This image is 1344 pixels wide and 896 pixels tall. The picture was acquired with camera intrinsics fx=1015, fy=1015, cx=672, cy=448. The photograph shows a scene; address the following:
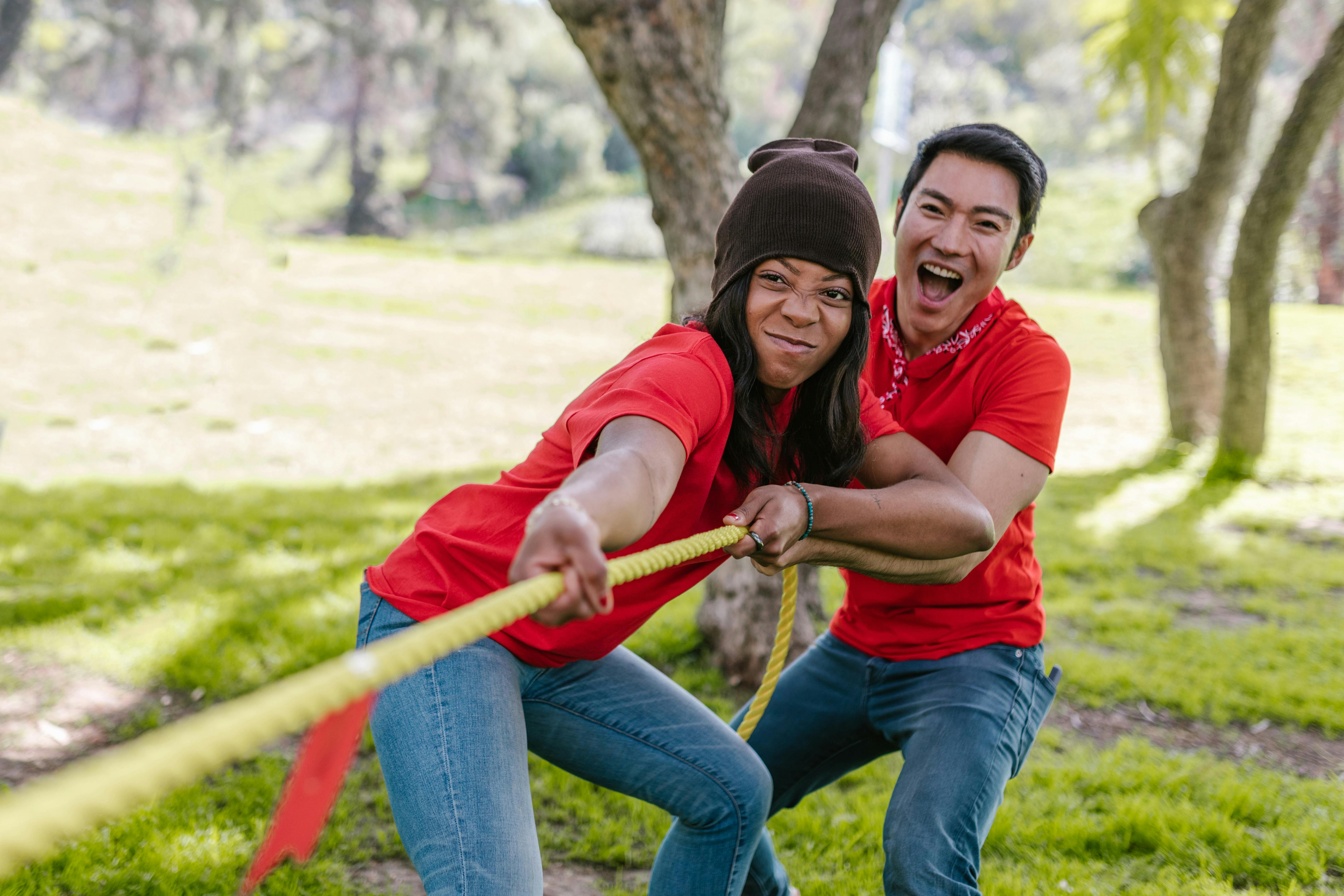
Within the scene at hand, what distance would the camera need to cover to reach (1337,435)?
11.0 metres

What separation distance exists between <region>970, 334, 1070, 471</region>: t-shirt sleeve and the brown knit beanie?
1.65 ft

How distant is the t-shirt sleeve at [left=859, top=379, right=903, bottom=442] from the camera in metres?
2.38

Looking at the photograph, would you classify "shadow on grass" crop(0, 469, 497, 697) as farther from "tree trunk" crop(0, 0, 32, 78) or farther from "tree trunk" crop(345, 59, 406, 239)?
"tree trunk" crop(345, 59, 406, 239)

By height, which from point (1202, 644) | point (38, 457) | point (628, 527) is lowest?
point (38, 457)

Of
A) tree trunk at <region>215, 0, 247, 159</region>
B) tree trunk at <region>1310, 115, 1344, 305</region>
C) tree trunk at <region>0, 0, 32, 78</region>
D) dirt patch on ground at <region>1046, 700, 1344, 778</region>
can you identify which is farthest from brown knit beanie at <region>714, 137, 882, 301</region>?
tree trunk at <region>1310, 115, 1344, 305</region>

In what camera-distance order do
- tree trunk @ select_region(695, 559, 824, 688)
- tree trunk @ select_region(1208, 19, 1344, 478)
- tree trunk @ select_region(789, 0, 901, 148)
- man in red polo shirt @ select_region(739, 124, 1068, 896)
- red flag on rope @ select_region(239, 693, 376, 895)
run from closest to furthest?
red flag on rope @ select_region(239, 693, 376, 895)
man in red polo shirt @ select_region(739, 124, 1068, 896)
tree trunk @ select_region(789, 0, 901, 148)
tree trunk @ select_region(695, 559, 824, 688)
tree trunk @ select_region(1208, 19, 1344, 478)

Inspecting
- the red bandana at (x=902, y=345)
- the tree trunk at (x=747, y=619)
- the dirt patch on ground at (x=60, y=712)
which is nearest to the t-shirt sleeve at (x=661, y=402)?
the red bandana at (x=902, y=345)

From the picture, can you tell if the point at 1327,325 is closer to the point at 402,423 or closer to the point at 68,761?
the point at 402,423

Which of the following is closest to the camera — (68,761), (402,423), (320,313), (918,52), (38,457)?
(68,761)

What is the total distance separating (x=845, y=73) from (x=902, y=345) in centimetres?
203

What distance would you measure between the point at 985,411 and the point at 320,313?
14.1 meters

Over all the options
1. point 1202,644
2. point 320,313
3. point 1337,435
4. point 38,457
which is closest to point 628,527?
point 1202,644

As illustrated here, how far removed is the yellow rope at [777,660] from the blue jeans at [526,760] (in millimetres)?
248

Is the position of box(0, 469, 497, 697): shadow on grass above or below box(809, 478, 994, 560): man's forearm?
below
